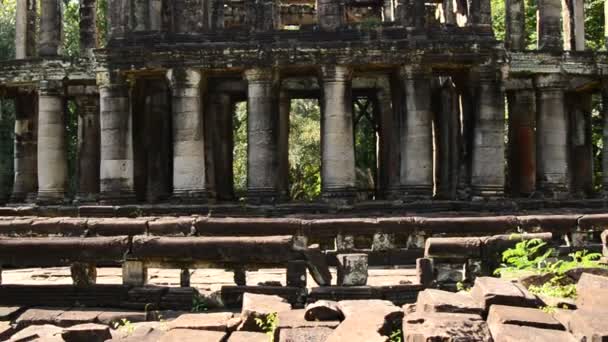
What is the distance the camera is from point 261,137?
1719cm

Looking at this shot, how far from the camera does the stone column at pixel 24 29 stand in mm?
21875

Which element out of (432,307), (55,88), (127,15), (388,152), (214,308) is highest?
(127,15)

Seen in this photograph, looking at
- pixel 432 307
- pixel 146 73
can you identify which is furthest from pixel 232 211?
pixel 432 307

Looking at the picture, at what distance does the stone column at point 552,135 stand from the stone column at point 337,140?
5.94 meters

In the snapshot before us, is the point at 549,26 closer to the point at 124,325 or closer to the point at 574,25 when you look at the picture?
the point at 574,25

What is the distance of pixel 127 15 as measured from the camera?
60.1 feet

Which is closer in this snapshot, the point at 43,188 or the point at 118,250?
the point at 118,250

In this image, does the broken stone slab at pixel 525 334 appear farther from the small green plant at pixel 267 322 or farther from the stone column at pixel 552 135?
the stone column at pixel 552 135

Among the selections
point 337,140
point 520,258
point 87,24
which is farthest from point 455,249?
point 87,24

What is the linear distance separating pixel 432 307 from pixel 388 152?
15.8m

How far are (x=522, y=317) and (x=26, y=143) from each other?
19166 mm

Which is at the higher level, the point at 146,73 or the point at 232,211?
the point at 146,73

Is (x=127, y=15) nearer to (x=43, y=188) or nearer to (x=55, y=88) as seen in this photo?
(x=55, y=88)

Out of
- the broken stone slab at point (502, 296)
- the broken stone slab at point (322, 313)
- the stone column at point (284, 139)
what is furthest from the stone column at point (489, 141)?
the broken stone slab at point (322, 313)
